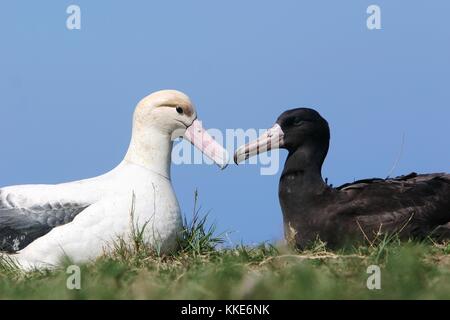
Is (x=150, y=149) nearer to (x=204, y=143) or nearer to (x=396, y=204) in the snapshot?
(x=204, y=143)

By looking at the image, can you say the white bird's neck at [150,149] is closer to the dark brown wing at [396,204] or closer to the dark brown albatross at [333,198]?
the dark brown albatross at [333,198]

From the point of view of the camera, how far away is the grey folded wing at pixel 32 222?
30.9 feet

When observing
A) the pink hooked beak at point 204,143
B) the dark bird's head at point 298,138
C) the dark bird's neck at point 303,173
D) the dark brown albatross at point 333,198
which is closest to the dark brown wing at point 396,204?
the dark brown albatross at point 333,198

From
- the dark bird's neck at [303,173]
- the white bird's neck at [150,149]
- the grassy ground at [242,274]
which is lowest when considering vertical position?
the grassy ground at [242,274]

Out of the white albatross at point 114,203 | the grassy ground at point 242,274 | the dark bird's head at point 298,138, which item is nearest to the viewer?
the grassy ground at point 242,274

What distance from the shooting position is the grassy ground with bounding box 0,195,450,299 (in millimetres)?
6156

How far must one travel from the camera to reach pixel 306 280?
623 centimetres

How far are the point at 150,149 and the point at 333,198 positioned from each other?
6.93ft

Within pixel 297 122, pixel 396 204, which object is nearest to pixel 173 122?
pixel 297 122

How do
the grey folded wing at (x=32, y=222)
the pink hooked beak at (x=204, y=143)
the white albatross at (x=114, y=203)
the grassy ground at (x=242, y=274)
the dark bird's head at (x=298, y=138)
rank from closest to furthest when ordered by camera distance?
1. the grassy ground at (x=242, y=274)
2. the white albatross at (x=114, y=203)
3. the grey folded wing at (x=32, y=222)
4. the pink hooked beak at (x=204, y=143)
5. the dark bird's head at (x=298, y=138)

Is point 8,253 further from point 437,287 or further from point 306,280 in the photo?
point 437,287

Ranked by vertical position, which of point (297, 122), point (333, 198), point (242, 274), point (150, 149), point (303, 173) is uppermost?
point (297, 122)

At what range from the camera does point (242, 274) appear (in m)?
7.04

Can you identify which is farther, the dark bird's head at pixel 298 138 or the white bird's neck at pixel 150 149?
the dark bird's head at pixel 298 138
